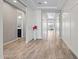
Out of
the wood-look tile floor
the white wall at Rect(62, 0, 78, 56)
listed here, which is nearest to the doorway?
the wood-look tile floor

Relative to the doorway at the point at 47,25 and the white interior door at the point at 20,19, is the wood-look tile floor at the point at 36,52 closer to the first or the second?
the doorway at the point at 47,25

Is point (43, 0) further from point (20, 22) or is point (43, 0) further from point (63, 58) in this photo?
point (20, 22)

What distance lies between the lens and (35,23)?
12.3 metres

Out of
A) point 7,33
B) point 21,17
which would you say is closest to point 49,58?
point 7,33

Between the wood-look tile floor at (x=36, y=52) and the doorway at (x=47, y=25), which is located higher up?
the doorway at (x=47, y=25)

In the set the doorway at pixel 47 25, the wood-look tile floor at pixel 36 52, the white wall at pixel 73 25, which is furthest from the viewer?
the doorway at pixel 47 25

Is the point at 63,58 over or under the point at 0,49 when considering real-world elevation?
under

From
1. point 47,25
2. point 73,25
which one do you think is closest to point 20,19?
point 47,25

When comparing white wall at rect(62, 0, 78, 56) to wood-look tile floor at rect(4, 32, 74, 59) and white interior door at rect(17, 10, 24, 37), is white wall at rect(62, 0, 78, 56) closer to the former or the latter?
wood-look tile floor at rect(4, 32, 74, 59)

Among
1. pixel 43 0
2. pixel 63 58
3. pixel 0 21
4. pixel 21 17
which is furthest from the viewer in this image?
pixel 21 17

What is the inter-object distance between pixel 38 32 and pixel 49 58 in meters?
7.19

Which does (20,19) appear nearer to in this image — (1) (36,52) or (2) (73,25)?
(1) (36,52)

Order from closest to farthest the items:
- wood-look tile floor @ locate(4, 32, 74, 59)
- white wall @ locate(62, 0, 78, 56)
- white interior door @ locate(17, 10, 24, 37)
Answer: white wall @ locate(62, 0, 78, 56) → wood-look tile floor @ locate(4, 32, 74, 59) → white interior door @ locate(17, 10, 24, 37)

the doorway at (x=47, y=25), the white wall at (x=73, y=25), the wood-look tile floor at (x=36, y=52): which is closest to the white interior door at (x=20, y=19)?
the doorway at (x=47, y=25)
